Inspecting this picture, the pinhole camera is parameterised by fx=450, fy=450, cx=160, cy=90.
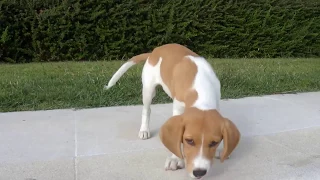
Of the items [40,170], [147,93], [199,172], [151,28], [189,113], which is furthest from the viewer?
[151,28]

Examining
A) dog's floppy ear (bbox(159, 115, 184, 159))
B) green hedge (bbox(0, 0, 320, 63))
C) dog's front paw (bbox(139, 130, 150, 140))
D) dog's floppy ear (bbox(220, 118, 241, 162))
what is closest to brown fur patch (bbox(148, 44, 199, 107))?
dog's floppy ear (bbox(159, 115, 184, 159))

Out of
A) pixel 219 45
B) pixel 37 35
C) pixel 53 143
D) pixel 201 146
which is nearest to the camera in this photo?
pixel 201 146

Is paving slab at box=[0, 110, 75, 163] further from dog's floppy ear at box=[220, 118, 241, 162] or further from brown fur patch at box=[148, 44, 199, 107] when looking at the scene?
dog's floppy ear at box=[220, 118, 241, 162]

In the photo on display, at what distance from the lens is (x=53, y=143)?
15.4 ft

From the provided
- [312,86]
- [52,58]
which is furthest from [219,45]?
[312,86]

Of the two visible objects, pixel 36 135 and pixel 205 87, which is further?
pixel 36 135

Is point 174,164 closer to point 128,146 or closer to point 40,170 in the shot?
point 128,146

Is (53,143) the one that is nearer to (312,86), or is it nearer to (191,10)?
(312,86)

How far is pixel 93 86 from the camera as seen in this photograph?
7477 millimetres

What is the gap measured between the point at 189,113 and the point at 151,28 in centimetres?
992

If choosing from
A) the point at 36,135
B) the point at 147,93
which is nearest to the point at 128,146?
the point at 147,93

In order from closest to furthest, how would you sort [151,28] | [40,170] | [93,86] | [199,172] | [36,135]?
1. [199,172]
2. [40,170]
3. [36,135]
4. [93,86]
5. [151,28]

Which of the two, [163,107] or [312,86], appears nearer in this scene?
[163,107]

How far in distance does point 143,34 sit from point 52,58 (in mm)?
2697
